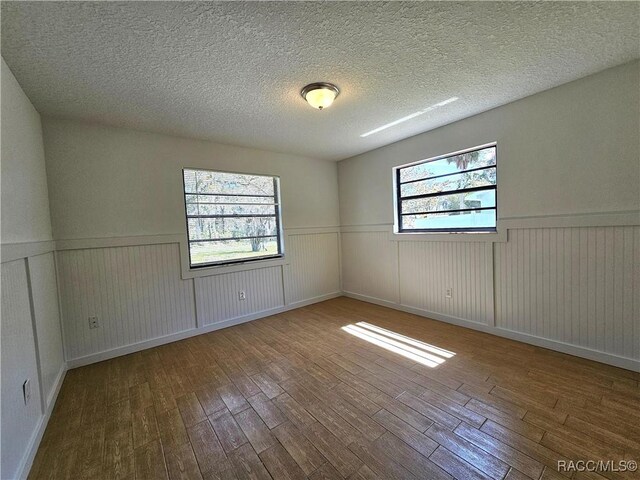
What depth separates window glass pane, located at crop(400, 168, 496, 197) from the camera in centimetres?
301

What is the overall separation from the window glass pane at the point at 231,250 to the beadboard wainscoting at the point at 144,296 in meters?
0.22

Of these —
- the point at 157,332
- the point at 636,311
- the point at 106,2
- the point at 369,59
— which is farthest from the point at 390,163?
the point at 157,332

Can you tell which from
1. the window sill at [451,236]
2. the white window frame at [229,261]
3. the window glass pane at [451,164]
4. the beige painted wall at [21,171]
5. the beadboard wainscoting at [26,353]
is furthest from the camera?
the white window frame at [229,261]

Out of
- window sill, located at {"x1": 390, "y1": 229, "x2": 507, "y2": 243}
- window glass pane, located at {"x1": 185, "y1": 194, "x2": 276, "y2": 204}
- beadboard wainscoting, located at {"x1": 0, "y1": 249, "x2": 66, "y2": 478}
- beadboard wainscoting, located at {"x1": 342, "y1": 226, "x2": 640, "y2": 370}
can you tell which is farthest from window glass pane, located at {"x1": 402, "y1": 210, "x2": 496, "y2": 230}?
beadboard wainscoting, located at {"x1": 0, "y1": 249, "x2": 66, "y2": 478}

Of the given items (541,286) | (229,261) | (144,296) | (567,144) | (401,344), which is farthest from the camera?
(229,261)

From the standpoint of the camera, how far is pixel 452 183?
3322mm

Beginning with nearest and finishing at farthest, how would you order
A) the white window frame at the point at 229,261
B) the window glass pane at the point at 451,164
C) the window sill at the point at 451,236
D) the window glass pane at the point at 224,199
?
1. the window sill at the point at 451,236
2. the window glass pane at the point at 451,164
3. the white window frame at the point at 229,261
4. the window glass pane at the point at 224,199

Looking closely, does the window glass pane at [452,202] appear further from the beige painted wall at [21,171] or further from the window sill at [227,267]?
the beige painted wall at [21,171]

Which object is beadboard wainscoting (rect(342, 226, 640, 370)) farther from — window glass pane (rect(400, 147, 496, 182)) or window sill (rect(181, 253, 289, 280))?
window sill (rect(181, 253, 289, 280))

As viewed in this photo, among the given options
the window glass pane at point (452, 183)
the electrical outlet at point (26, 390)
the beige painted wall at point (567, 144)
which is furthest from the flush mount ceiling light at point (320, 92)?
the electrical outlet at point (26, 390)

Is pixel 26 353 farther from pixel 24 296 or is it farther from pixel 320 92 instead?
pixel 320 92

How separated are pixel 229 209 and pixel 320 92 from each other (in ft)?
6.98

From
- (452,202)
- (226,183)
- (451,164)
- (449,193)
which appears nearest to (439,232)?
(452,202)

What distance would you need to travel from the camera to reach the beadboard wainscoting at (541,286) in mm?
2186
